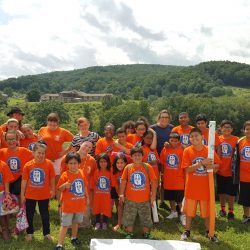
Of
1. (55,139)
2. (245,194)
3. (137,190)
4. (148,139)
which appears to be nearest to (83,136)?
(55,139)

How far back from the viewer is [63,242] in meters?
6.81

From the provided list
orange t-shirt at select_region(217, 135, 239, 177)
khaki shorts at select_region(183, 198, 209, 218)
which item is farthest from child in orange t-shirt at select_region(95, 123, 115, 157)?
orange t-shirt at select_region(217, 135, 239, 177)

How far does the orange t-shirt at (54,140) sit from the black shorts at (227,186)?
3.72m

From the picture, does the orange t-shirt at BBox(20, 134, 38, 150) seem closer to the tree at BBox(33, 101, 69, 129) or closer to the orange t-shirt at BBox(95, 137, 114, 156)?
the orange t-shirt at BBox(95, 137, 114, 156)

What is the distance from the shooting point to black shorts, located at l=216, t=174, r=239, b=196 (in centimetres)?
847

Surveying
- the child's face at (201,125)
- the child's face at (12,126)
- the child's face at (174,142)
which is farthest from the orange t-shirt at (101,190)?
the child's face at (201,125)

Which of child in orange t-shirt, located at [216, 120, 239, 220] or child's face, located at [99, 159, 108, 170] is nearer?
child's face, located at [99, 159, 108, 170]

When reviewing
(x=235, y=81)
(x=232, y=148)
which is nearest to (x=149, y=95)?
(x=235, y=81)

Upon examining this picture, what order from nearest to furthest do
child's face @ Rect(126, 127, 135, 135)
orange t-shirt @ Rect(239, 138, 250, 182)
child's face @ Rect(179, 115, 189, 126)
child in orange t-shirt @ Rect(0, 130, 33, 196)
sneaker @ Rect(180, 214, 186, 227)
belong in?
child in orange t-shirt @ Rect(0, 130, 33, 196)
sneaker @ Rect(180, 214, 186, 227)
orange t-shirt @ Rect(239, 138, 250, 182)
child's face @ Rect(179, 115, 189, 126)
child's face @ Rect(126, 127, 135, 135)

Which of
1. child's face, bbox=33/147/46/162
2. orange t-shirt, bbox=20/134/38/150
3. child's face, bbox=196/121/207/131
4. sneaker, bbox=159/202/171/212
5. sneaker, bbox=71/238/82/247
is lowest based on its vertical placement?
sneaker, bbox=71/238/82/247

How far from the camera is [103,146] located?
8.11m

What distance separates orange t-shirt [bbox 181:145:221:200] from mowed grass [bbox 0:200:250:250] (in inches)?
35.4

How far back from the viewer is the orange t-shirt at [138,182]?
691 centimetres

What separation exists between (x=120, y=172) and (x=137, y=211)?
105 cm
